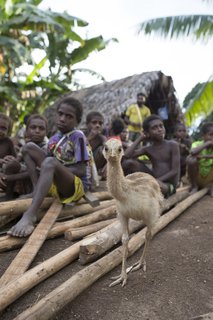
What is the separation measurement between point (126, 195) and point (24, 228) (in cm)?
113

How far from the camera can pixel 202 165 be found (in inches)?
231

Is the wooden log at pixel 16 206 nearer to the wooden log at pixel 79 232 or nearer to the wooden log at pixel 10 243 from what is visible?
the wooden log at pixel 10 243

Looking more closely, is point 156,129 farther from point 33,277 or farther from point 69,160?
point 33,277

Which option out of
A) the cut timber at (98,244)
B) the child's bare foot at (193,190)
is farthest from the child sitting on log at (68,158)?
the child's bare foot at (193,190)

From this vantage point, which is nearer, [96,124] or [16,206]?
[16,206]

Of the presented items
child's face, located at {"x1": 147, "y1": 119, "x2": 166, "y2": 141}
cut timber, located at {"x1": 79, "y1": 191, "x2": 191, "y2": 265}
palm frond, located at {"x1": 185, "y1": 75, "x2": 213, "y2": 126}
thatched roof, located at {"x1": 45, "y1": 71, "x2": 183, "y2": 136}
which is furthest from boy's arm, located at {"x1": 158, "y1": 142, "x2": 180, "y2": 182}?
thatched roof, located at {"x1": 45, "y1": 71, "x2": 183, "y2": 136}

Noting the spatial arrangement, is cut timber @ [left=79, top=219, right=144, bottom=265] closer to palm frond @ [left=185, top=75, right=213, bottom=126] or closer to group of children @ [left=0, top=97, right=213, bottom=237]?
group of children @ [left=0, top=97, right=213, bottom=237]

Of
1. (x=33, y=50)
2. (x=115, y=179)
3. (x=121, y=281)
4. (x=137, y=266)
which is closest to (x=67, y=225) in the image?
(x=137, y=266)

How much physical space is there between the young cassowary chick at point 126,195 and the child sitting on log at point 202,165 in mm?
3068

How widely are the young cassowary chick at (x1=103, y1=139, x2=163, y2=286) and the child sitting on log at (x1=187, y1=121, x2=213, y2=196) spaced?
3068mm

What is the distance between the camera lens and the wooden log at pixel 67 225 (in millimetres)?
3002

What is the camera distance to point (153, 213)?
9.04 ft

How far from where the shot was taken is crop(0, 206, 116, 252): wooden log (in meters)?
3.00

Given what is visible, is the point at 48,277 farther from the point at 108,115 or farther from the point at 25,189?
the point at 108,115
